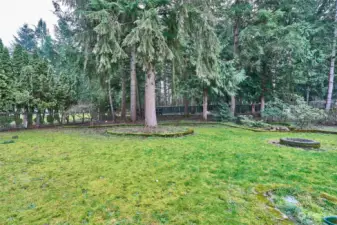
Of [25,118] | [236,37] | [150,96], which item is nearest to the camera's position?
[150,96]

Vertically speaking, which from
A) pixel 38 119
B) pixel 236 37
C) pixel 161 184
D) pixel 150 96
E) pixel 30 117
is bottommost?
pixel 161 184

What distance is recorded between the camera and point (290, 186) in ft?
10.5

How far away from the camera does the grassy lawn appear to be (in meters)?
2.43

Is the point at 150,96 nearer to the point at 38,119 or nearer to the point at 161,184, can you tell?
the point at 161,184

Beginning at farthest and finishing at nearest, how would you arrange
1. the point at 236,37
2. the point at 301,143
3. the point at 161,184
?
1. the point at 236,37
2. the point at 301,143
3. the point at 161,184

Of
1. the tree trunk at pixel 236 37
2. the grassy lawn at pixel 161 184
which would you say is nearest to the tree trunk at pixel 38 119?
the grassy lawn at pixel 161 184

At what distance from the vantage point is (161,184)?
10.9 ft

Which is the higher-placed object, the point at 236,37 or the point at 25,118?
the point at 236,37

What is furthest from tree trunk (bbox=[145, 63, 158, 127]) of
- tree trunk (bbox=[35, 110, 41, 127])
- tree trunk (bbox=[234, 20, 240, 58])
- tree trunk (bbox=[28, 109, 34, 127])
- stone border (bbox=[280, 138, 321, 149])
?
tree trunk (bbox=[234, 20, 240, 58])

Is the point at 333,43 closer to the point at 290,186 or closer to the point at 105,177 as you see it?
the point at 290,186

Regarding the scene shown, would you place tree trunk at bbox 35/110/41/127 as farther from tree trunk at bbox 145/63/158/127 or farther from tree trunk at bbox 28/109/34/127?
tree trunk at bbox 145/63/158/127

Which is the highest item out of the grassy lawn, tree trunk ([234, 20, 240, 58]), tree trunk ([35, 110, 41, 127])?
tree trunk ([234, 20, 240, 58])

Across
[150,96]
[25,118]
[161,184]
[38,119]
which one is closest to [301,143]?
[161,184]

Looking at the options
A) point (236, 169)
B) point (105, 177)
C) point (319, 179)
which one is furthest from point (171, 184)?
point (319, 179)
